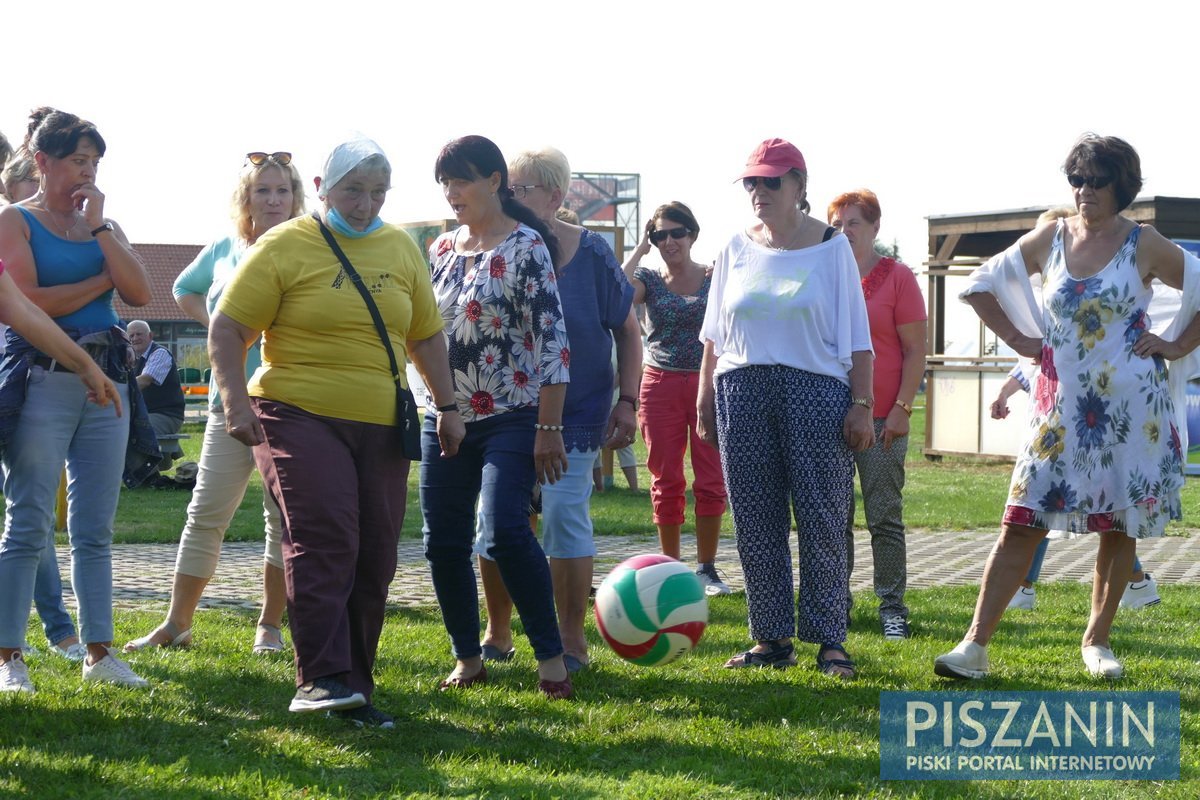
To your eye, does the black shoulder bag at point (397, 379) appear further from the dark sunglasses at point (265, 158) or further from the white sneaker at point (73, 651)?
the white sneaker at point (73, 651)

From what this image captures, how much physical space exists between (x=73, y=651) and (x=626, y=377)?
2645 millimetres

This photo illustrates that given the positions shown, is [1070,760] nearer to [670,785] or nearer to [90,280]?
[670,785]

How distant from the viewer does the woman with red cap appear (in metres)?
5.98

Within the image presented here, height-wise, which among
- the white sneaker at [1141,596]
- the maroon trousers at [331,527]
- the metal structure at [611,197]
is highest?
the metal structure at [611,197]

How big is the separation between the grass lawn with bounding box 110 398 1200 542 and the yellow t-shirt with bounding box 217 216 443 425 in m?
7.44

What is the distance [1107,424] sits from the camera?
19.1ft

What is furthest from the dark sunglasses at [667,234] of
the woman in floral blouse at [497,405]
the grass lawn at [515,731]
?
the woman in floral blouse at [497,405]

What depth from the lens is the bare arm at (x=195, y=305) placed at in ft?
21.8

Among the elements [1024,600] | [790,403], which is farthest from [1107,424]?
[1024,600]

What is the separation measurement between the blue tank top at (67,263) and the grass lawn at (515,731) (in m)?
1.40

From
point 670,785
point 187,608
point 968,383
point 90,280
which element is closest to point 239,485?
point 187,608

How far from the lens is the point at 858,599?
342 inches

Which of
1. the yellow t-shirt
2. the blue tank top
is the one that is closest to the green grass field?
the yellow t-shirt

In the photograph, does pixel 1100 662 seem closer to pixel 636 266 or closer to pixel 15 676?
pixel 636 266
